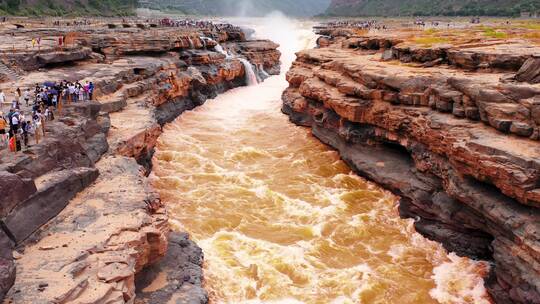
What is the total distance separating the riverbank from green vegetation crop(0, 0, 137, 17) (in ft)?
136

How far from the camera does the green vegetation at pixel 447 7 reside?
254 ft

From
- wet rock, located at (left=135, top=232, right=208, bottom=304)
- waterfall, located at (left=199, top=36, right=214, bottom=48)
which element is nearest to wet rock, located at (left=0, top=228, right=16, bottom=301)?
wet rock, located at (left=135, top=232, right=208, bottom=304)

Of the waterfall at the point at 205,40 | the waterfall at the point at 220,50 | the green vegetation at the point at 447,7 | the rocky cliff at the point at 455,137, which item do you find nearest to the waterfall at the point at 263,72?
the waterfall at the point at 220,50

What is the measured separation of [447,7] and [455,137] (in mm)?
89017

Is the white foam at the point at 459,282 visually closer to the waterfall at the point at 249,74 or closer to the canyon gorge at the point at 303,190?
the canyon gorge at the point at 303,190

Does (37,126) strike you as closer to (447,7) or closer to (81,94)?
(81,94)

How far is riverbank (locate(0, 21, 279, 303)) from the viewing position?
10500 millimetres

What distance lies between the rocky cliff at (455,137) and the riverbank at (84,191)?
895cm

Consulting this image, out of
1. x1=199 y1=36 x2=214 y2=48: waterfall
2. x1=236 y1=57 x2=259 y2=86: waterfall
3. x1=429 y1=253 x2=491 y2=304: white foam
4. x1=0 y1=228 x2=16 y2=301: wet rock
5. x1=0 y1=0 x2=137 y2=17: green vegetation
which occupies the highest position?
x1=0 y1=0 x2=137 y2=17: green vegetation

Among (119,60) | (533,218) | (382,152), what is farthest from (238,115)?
(533,218)

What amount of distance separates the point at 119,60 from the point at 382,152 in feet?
59.5

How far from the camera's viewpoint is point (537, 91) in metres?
14.7

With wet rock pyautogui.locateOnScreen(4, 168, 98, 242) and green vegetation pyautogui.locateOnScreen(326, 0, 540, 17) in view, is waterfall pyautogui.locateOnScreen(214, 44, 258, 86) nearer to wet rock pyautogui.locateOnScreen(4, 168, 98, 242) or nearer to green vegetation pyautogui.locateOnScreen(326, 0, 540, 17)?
wet rock pyautogui.locateOnScreen(4, 168, 98, 242)

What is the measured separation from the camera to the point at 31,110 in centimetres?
1806
